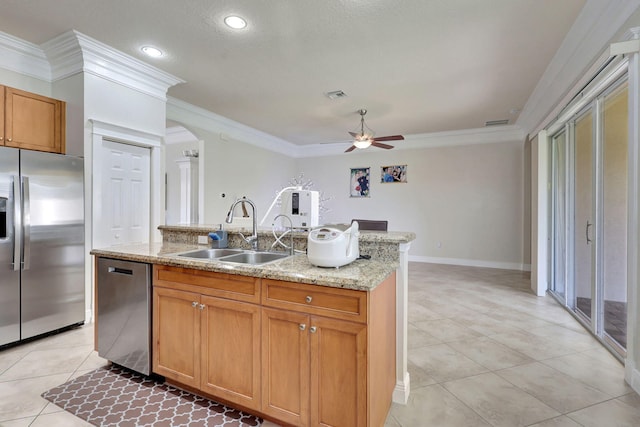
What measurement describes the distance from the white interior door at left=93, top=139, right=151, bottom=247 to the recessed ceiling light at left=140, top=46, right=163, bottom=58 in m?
1.03

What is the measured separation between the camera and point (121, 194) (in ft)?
11.4

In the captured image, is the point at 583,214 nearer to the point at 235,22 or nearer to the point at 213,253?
the point at 213,253

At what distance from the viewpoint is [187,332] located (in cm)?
191

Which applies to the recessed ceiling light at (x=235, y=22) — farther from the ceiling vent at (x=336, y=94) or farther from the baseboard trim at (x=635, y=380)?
the baseboard trim at (x=635, y=380)

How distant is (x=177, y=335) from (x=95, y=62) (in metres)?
2.90

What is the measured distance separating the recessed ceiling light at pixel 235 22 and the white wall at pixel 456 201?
15.9 ft

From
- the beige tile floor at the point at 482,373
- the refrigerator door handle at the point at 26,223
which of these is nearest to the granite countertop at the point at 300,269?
the beige tile floor at the point at 482,373

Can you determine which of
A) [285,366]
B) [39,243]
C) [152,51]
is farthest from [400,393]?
[152,51]

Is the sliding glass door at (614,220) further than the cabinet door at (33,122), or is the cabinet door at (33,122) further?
the cabinet door at (33,122)

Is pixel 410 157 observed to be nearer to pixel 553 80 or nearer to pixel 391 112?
pixel 391 112

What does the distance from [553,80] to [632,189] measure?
2107 mm

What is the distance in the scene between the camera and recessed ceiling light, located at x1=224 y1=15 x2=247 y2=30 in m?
2.58

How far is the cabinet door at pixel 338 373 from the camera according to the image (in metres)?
1.41

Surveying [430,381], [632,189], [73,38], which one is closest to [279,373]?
[430,381]
